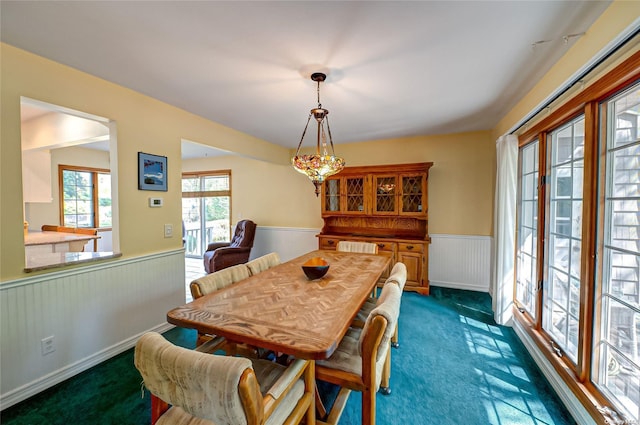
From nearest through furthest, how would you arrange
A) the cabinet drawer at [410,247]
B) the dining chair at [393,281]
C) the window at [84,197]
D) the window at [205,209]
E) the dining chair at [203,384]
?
the dining chair at [203,384], the dining chair at [393,281], the cabinet drawer at [410,247], the window at [84,197], the window at [205,209]

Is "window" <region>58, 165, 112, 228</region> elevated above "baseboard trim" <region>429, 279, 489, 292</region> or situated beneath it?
elevated above

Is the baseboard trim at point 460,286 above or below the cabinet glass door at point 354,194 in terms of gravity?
below

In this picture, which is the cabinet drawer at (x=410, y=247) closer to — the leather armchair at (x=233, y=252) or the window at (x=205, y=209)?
the leather armchair at (x=233, y=252)

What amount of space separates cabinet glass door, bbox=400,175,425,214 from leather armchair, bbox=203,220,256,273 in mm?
2804

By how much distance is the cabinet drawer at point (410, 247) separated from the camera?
3633 mm

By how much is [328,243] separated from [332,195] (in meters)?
0.83

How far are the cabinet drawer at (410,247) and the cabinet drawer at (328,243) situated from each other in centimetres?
105

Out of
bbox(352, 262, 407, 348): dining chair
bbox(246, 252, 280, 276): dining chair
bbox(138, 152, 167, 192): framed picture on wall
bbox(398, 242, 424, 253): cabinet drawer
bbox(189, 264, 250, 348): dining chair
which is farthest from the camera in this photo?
bbox(398, 242, 424, 253): cabinet drawer

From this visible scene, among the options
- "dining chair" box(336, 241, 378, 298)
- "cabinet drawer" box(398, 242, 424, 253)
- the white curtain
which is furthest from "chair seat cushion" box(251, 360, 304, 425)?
"cabinet drawer" box(398, 242, 424, 253)

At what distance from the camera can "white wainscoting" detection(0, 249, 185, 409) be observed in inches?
66.9

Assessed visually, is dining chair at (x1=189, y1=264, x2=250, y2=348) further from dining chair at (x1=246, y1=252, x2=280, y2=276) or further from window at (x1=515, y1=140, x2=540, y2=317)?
window at (x1=515, y1=140, x2=540, y2=317)

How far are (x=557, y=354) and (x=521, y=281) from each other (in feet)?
3.50

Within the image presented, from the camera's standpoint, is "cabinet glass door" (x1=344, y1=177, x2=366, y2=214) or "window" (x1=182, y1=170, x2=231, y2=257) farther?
"window" (x1=182, y1=170, x2=231, y2=257)

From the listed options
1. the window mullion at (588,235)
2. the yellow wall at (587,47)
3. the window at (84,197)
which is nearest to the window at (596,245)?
the window mullion at (588,235)
